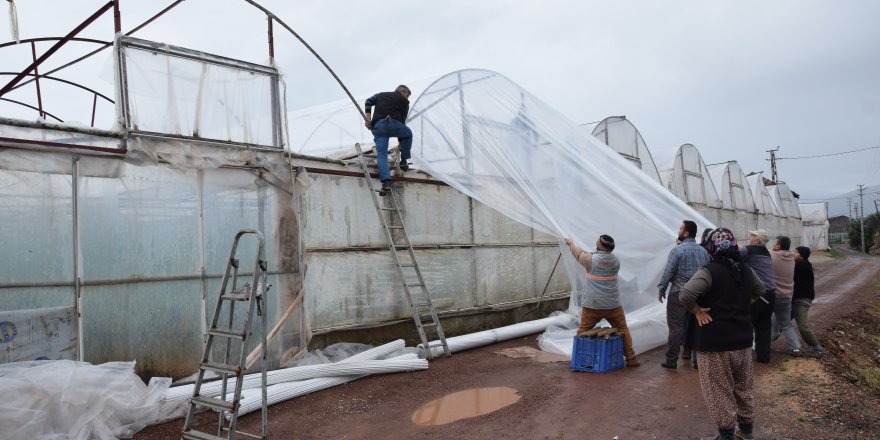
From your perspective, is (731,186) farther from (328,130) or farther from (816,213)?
(816,213)

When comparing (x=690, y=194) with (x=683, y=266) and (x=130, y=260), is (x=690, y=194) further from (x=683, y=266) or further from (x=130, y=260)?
(x=130, y=260)

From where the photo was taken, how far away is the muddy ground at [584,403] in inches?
191

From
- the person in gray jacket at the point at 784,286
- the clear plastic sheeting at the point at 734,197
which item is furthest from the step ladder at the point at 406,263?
the clear plastic sheeting at the point at 734,197

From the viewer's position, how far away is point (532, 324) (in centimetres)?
965

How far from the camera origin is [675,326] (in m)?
6.95

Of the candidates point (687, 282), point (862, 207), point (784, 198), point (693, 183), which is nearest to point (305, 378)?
point (687, 282)

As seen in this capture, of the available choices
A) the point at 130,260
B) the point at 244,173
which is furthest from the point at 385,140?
the point at 130,260

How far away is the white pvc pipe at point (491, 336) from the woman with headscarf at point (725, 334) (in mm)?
4119

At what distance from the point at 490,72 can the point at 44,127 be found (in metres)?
5.96

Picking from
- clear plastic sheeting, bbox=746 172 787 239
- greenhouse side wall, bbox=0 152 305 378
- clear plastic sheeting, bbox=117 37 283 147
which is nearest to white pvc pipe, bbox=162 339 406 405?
greenhouse side wall, bbox=0 152 305 378

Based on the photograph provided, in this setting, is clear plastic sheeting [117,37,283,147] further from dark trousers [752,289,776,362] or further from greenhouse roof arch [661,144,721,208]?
greenhouse roof arch [661,144,721,208]

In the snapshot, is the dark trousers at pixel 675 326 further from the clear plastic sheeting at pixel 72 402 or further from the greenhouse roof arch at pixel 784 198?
the greenhouse roof arch at pixel 784 198

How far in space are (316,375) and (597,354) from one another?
3.23 metres

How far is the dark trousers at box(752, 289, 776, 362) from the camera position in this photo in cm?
686
